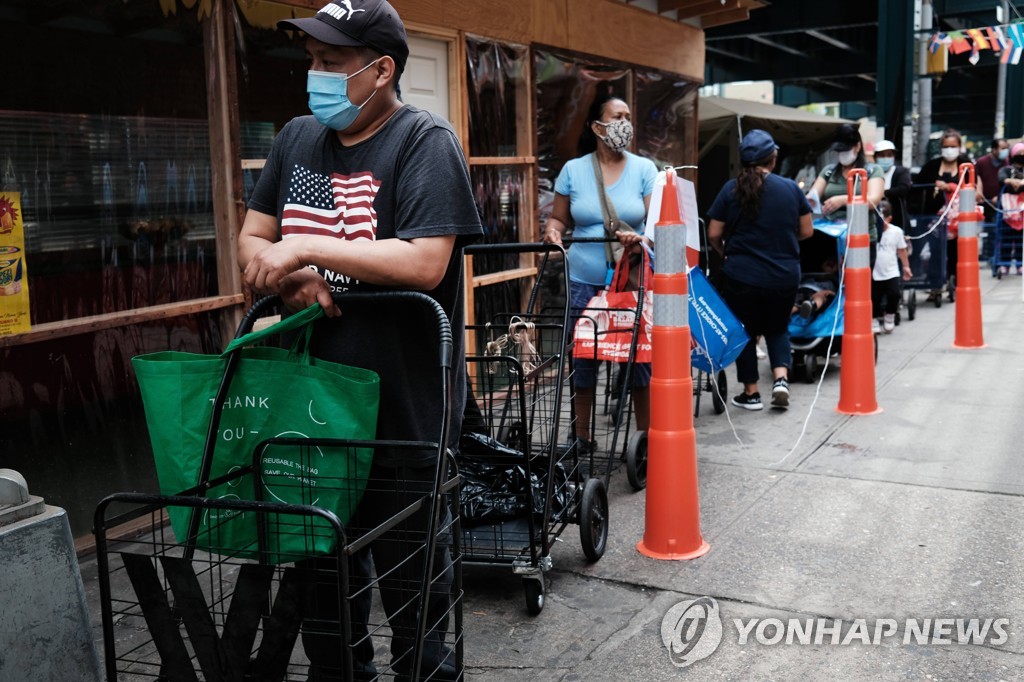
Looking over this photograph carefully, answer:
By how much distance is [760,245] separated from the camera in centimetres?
731

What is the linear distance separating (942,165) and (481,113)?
8916 mm

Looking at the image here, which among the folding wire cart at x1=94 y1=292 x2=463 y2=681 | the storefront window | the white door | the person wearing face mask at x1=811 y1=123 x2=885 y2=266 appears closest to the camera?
the folding wire cart at x1=94 y1=292 x2=463 y2=681

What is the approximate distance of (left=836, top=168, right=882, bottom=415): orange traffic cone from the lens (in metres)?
6.96

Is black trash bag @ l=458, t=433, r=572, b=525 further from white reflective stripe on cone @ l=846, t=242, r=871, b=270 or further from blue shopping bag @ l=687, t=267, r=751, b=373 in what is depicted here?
white reflective stripe on cone @ l=846, t=242, r=871, b=270

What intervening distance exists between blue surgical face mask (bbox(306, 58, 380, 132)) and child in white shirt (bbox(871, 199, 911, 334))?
866cm

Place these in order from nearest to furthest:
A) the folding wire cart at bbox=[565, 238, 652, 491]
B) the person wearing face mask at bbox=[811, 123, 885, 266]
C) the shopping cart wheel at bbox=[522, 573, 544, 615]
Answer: the shopping cart wheel at bbox=[522, 573, 544, 615]
the folding wire cart at bbox=[565, 238, 652, 491]
the person wearing face mask at bbox=[811, 123, 885, 266]

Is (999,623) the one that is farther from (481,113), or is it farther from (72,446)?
(481,113)

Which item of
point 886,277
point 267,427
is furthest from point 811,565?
point 886,277

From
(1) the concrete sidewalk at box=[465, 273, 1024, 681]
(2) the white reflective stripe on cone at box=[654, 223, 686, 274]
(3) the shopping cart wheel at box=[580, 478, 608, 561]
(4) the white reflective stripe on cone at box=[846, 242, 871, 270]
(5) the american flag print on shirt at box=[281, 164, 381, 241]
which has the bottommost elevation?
(1) the concrete sidewalk at box=[465, 273, 1024, 681]

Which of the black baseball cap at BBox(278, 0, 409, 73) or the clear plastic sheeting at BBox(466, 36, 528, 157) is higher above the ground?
the clear plastic sheeting at BBox(466, 36, 528, 157)

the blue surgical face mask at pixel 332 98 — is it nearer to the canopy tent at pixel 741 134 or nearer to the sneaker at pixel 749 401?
the sneaker at pixel 749 401

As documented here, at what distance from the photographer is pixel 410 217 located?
253 cm

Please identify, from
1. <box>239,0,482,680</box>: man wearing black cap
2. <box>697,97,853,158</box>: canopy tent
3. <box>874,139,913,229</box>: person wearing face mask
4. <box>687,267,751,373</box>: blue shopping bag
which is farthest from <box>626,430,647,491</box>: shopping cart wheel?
<box>697,97,853,158</box>: canopy tent

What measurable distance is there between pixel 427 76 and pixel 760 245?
2.64 m
